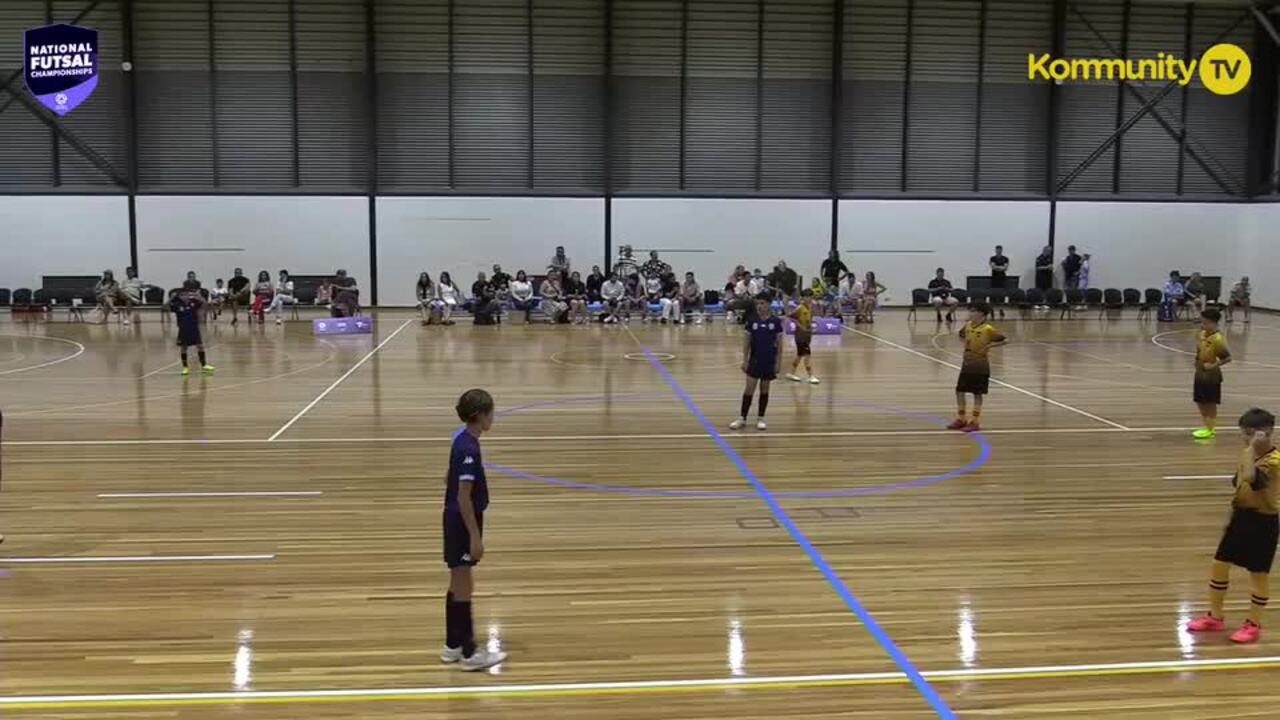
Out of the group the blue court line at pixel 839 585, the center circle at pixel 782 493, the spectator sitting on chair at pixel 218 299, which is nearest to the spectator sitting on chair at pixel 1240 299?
the center circle at pixel 782 493

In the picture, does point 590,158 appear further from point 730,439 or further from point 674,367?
point 730,439

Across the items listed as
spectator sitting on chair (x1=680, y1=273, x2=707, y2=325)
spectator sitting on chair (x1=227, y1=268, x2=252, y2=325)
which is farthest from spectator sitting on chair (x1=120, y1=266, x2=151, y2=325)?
spectator sitting on chair (x1=680, y1=273, x2=707, y2=325)

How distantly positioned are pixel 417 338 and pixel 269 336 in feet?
11.0

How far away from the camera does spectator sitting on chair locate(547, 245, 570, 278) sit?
28.1 m

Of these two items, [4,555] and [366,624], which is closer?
[366,624]

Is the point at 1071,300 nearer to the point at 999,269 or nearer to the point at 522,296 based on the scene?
the point at 999,269

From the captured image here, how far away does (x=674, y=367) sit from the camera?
1891 cm

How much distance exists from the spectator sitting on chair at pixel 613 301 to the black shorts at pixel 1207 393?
52.4 ft

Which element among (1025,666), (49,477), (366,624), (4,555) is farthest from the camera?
(49,477)

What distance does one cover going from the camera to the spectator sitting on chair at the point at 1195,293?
28781mm

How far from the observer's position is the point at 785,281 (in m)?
29.0

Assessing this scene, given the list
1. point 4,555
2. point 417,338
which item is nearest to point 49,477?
point 4,555

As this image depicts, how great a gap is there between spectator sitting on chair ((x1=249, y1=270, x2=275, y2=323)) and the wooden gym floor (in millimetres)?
9487

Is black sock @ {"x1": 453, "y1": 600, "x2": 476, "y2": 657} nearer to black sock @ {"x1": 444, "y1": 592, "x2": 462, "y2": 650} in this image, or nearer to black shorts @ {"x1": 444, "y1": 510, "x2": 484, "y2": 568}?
black sock @ {"x1": 444, "y1": 592, "x2": 462, "y2": 650}
